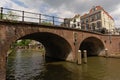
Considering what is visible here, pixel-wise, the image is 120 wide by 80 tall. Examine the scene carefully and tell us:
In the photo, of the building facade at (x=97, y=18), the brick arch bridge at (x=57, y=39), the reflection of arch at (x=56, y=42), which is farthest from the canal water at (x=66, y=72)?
the building facade at (x=97, y=18)

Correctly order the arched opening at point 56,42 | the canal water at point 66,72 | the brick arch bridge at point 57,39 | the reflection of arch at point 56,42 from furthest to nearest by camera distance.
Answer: the arched opening at point 56,42
the reflection of arch at point 56,42
the canal water at point 66,72
the brick arch bridge at point 57,39

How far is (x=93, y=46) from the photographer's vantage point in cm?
3550

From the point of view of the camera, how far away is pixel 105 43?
32.9 meters

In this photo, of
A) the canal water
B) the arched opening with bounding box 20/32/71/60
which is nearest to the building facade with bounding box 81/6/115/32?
the arched opening with bounding box 20/32/71/60

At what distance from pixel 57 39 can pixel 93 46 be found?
15.0 meters

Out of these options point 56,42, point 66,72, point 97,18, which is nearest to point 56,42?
point 56,42

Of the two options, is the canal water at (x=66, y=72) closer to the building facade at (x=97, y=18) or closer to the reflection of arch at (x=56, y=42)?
the reflection of arch at (x=56, y=42)

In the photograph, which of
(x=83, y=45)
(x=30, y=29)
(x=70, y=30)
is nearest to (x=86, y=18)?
(x=83, y=45)

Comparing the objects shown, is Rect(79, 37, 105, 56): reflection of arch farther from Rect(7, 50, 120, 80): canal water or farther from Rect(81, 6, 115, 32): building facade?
Rect(81, 6, 115, 32): building facade

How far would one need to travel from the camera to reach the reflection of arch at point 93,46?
106 feet

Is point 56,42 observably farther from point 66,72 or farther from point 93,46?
point 93,46

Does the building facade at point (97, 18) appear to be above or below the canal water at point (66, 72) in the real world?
above

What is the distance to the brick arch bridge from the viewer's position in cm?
1414

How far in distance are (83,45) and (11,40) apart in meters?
26.0
